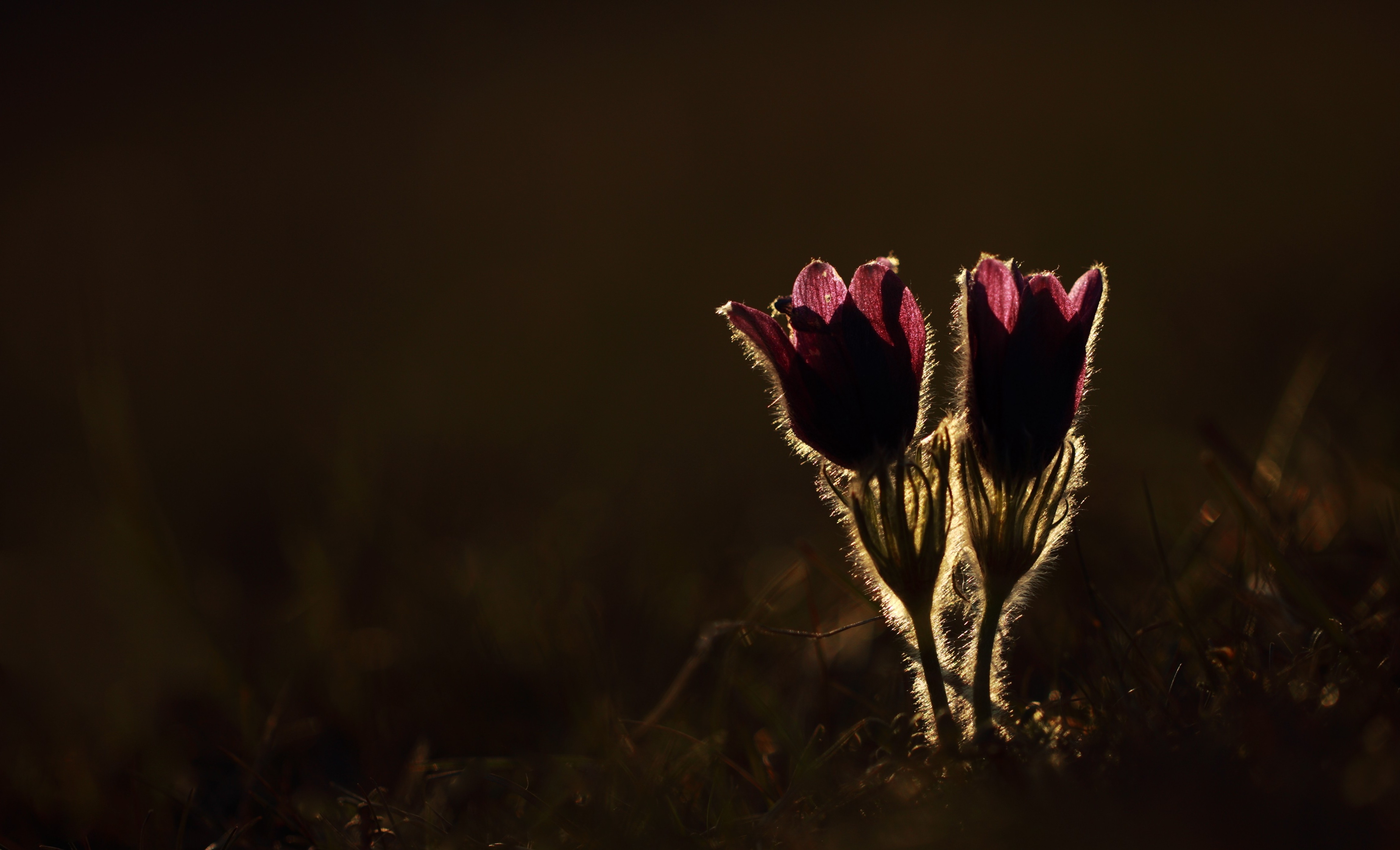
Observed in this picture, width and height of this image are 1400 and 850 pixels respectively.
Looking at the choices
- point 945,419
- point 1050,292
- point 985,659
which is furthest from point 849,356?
point 985,659

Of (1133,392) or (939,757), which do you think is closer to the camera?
(939,757)

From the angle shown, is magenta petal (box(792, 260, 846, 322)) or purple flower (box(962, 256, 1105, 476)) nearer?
purple flower (box(962, 256, 1105, 476))

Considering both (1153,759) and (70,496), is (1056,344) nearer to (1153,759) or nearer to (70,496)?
(1153,759)

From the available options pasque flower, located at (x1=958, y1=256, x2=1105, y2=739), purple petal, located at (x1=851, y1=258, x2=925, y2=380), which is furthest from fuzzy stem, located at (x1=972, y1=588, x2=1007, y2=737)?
purple petal, located at (x1=851, y1=258, x2=925, y2=380)

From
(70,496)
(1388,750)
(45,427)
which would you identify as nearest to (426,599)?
(1388,750)

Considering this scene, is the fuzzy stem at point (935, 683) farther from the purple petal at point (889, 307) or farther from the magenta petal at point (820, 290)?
the magenta petal at point (820, 290)

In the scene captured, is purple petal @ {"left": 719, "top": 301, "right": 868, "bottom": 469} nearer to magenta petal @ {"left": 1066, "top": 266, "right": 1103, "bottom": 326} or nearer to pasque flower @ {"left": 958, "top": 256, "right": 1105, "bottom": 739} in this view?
pasque flower @ {"left": 958, "top": 256, "right": 1105, "bottom": 739}

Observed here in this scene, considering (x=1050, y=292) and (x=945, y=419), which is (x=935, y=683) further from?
(x=1050, y=292)
